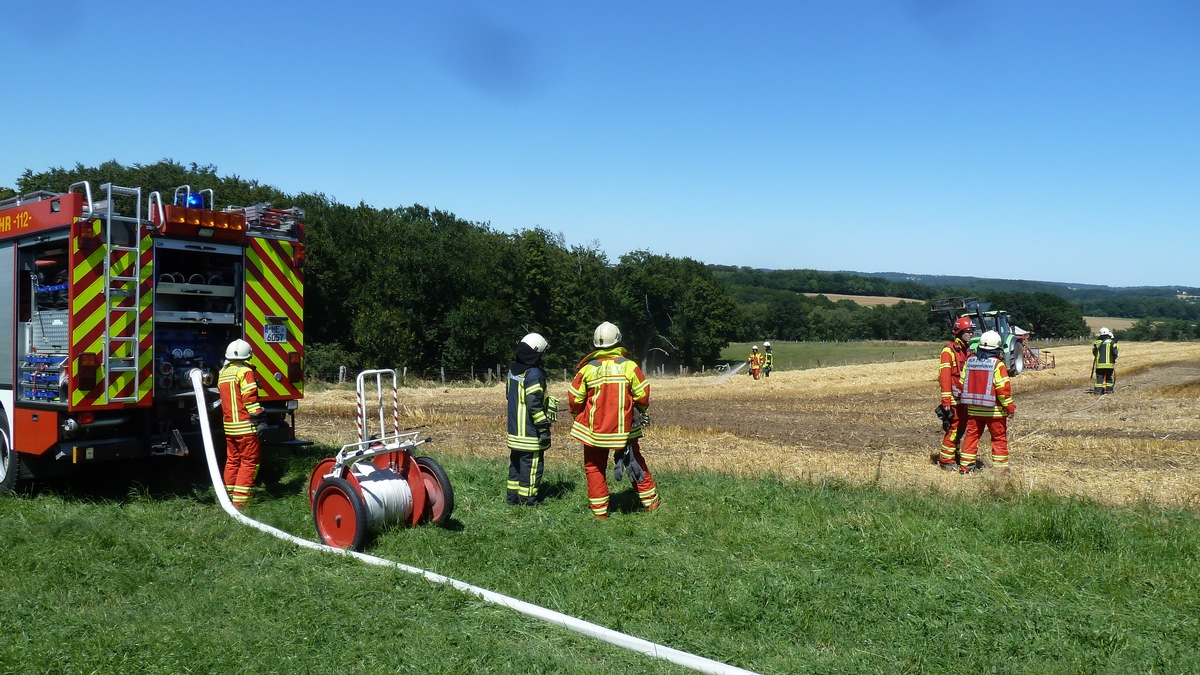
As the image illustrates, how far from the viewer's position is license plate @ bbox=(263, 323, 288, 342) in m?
10.0

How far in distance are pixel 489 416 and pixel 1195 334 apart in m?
77.5

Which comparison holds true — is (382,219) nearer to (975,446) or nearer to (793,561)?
(975,446)

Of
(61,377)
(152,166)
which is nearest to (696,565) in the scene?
(61,377)

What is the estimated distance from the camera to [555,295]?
65.8 m

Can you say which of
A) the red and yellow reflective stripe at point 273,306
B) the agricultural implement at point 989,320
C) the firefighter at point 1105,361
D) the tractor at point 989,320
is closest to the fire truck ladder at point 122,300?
the red and yellow reflective stripe at point 273,306

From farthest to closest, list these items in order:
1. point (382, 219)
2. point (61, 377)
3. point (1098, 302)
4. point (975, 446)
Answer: point (1098, 302) → point (382, 219) → point (975, 446) → point (61, 377)


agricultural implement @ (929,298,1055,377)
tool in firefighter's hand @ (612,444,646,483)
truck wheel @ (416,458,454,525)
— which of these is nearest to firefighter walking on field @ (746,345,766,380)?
agricultural implement @ (929,298,1055,377)

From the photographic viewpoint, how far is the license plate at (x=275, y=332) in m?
10.0

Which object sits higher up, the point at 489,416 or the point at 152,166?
the point at 152,166

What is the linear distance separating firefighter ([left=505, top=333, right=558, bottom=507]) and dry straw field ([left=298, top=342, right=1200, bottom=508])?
1328mm

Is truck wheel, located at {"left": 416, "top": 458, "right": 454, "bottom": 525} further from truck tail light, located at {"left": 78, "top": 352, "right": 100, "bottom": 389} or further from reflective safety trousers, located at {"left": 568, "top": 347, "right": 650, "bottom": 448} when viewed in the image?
truck tail light, located at {"left": 78, "top": 352, "right": 100, "bottom": 389}

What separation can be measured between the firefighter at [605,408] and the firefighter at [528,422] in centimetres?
45

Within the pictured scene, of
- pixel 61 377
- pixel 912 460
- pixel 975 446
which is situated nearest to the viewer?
pixel 61 377

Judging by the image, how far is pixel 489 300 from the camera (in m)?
54.4
